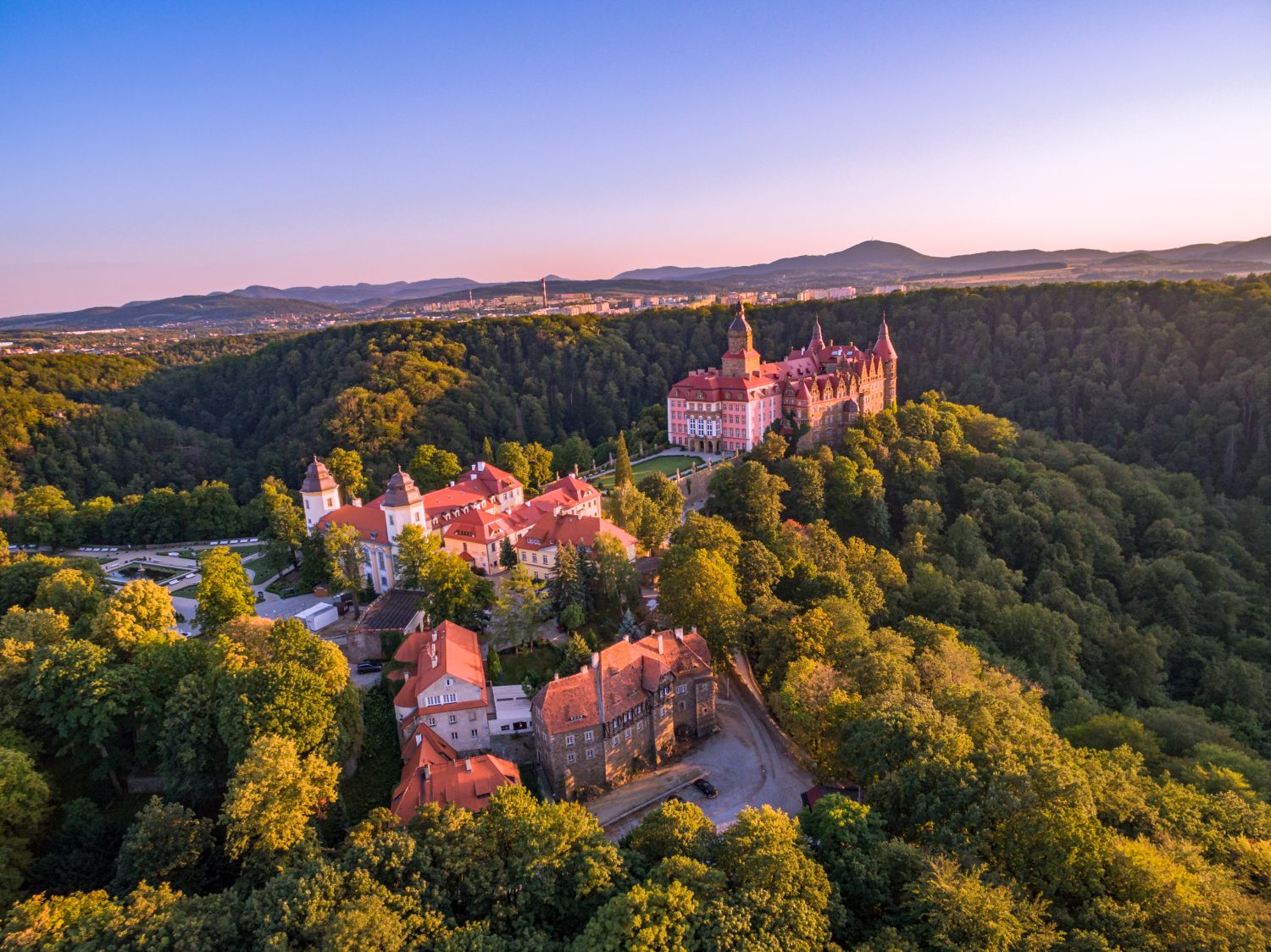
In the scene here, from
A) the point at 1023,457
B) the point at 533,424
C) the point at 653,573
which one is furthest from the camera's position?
the point at 533,424

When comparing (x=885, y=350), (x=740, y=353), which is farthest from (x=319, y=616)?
(x=885, y=350)

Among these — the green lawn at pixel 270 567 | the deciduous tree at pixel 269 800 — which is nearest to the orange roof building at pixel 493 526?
the green lawn at pixel 270 567

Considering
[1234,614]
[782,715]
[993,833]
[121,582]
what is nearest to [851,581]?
[782,715]

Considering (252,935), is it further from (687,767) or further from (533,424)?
(533,424)

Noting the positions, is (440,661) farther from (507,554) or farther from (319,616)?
(507,554)

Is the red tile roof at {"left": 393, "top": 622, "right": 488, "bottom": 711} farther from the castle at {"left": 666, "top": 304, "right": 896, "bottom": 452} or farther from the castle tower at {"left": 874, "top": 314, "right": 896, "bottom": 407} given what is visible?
the castle tower at {"left": 874, "top": 314, "right": 896, "bottom": 407}

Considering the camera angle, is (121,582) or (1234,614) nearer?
(121,582)
